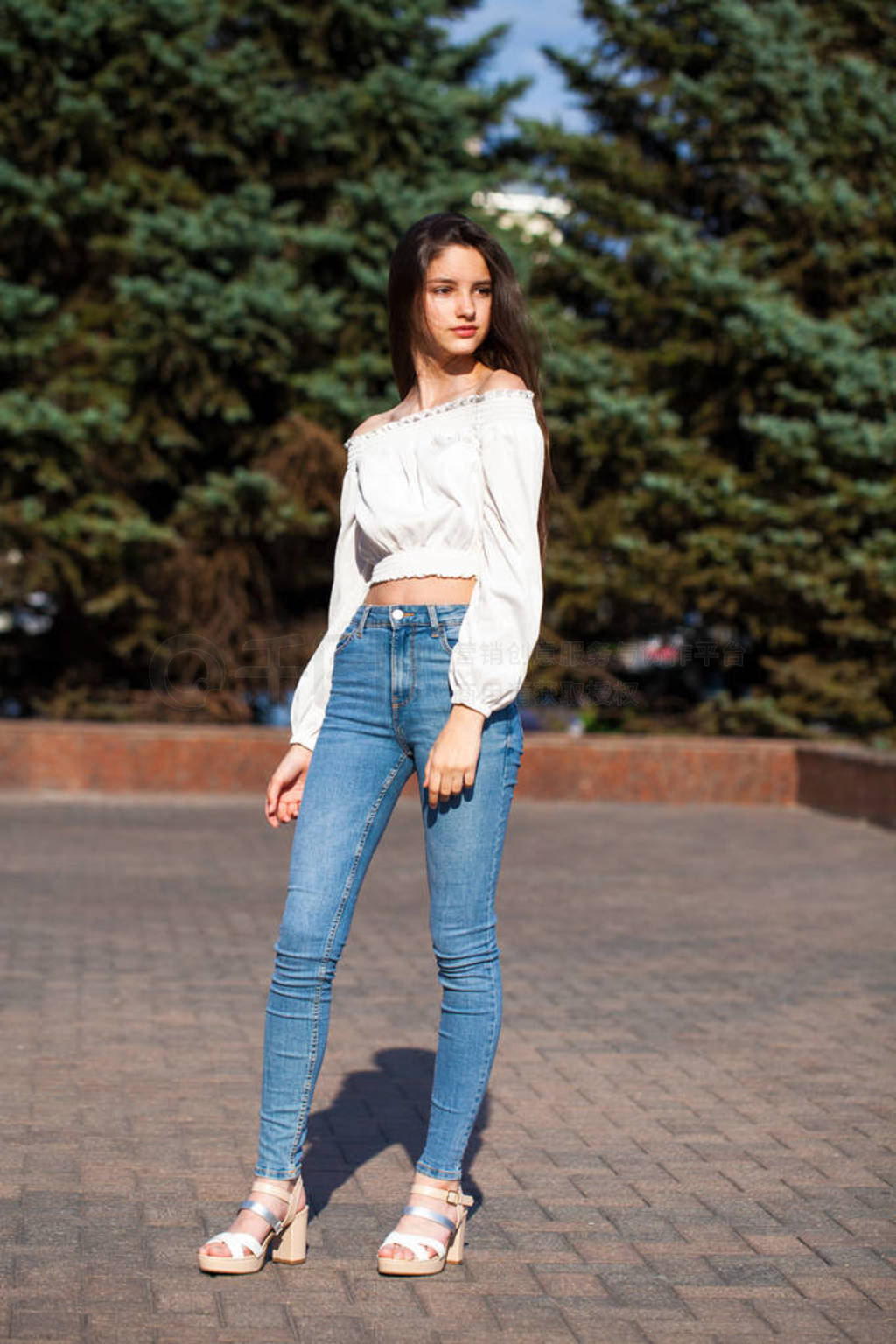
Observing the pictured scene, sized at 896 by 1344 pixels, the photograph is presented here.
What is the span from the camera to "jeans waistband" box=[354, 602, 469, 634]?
3352 millimetres

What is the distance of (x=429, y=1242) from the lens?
335 centimetres

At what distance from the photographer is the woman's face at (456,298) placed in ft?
11.4

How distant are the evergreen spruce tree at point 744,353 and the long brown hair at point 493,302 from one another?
39.0 ft

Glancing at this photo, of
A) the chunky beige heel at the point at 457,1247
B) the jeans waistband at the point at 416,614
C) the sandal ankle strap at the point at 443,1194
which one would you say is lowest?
the chunky beige heel at the point at 457,1247

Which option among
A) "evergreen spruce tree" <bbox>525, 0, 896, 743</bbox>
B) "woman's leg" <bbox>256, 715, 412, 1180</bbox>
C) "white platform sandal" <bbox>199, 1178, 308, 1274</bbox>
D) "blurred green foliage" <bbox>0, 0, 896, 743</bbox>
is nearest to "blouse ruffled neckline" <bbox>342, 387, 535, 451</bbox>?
"woman's leg" <bbox>256, 715, 412, 1180</bbox>

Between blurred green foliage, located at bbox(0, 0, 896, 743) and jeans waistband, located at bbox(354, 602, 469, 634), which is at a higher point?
blurred green foliage, located at bbox(0, 0, 896, 743)

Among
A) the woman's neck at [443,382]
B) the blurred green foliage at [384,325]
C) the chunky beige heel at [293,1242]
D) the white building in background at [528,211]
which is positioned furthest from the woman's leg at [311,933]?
the white building in background at [528,211]

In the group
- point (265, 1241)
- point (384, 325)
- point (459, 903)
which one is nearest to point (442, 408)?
point (459, 903)

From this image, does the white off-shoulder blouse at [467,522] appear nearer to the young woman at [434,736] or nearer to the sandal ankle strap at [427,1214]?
the young woman at [434,736]

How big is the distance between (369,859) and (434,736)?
0.26 m

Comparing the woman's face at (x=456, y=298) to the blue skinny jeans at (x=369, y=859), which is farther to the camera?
the woman's face at (x=456, y=298)

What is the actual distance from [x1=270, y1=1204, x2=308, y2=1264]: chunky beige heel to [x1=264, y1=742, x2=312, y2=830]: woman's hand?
2.52ft

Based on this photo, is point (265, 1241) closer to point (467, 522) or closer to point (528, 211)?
point (467, 522)

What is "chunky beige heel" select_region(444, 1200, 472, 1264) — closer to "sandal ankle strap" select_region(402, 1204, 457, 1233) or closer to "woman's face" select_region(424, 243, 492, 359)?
"sandal ankle strap" select_region(402, 1204, 457, 1233)
